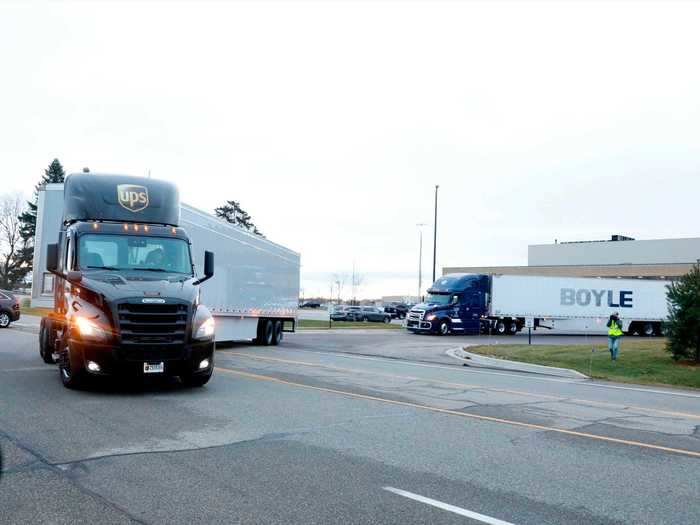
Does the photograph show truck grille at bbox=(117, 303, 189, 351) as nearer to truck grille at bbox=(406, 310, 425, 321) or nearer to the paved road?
the paved road

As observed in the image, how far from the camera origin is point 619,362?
21719 millimetres

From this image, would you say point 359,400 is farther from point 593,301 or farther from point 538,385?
point 593,301

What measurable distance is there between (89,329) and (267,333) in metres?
14.3

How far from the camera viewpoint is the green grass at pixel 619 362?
60.6 feet

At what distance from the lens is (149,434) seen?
790 centimetres

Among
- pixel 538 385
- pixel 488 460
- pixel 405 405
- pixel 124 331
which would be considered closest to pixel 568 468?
pixel 488 460

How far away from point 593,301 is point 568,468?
4086 centimetres

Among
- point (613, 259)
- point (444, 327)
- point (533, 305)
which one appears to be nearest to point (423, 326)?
point (444, 327)

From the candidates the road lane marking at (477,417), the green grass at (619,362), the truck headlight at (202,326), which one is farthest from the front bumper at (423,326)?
the truck headlight at (202,326)

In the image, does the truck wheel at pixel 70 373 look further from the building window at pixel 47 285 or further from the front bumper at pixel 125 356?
the building window at pixel 47 285

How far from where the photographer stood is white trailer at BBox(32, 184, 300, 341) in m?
15.2

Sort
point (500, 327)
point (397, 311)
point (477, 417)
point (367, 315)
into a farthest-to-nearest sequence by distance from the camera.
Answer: point (397, 311) < point (367, 315) < point (500, 327) < point (477, 417)

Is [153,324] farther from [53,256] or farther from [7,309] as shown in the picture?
[7,309]

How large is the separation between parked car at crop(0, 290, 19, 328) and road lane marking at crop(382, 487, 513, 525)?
27763mm
